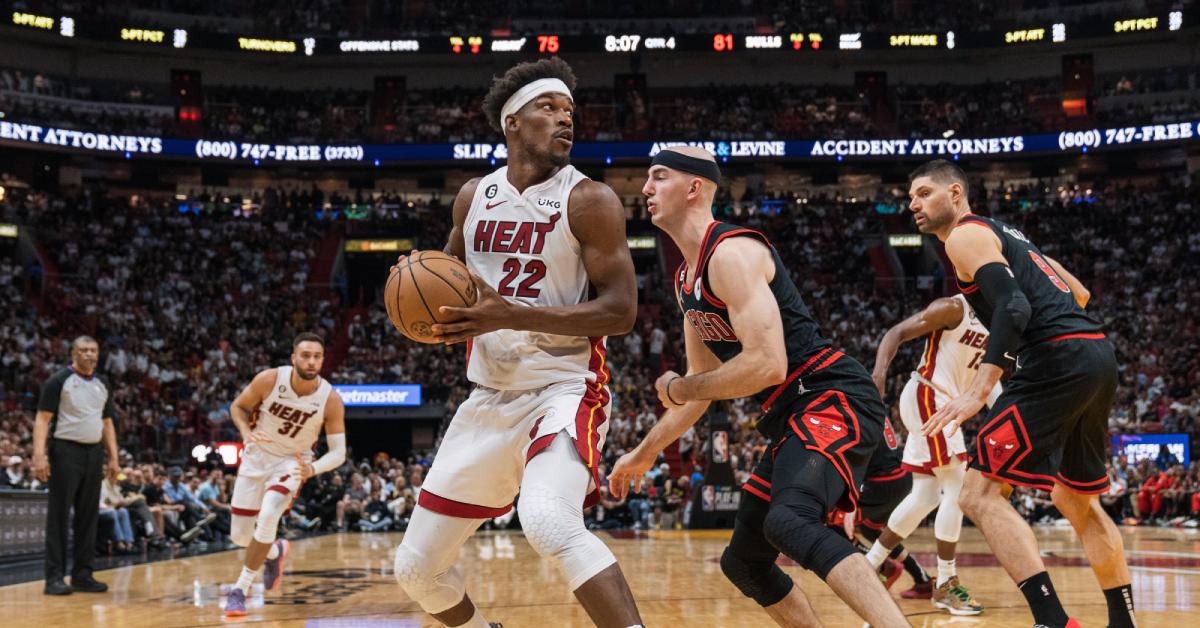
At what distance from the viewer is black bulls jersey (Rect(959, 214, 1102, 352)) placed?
17.3 ft

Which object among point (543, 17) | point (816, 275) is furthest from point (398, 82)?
point (816, 275)

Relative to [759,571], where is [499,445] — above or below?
above

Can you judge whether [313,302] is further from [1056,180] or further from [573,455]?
[573,455]

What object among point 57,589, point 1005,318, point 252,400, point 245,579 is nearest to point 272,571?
point 245,579

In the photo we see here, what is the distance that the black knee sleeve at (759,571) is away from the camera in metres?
4.55

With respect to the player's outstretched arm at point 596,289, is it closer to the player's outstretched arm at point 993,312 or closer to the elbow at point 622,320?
the elbow at point 622,320

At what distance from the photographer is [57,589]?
9.08 m

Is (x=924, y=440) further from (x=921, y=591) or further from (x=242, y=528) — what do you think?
(x=242, y=528)

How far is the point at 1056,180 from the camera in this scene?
38500mm

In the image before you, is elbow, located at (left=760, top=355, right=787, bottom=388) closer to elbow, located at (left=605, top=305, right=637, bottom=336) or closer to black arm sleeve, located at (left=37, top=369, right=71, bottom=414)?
elbow, located at (left=605, top=305, right=637, bottom=336)

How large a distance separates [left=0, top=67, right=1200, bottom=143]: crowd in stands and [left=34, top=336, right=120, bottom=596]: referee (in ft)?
88.6

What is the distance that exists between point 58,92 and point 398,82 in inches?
436

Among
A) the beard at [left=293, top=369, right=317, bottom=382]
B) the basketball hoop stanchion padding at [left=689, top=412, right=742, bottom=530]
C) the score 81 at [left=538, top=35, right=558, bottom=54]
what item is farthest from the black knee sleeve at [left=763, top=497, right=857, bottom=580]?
the score 81 at [left=538, top=35, right=558, bottom=54]

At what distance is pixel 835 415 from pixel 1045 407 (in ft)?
4.01
